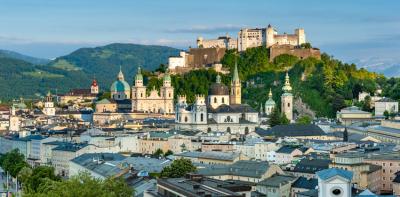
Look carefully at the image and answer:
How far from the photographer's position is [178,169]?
58531 millimetres

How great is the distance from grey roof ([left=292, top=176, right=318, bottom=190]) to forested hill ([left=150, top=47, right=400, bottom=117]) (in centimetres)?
5221

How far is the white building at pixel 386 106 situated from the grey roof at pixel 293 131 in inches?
650

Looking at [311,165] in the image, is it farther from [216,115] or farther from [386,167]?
[216,115]

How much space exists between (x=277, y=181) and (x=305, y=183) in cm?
219

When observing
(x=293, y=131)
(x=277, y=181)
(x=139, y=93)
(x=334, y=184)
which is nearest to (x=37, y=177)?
(x=277, y=181)

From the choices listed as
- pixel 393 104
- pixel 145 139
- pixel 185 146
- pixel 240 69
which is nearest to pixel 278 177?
pixel 185 146

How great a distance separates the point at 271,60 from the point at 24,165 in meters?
45.9

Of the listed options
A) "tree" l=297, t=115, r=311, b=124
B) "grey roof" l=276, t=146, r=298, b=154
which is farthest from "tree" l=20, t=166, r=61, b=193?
"tree" l=297, t=115, r=311, b=124

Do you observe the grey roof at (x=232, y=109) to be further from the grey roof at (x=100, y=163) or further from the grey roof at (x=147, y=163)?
the grey roof at (x=147, y=163)

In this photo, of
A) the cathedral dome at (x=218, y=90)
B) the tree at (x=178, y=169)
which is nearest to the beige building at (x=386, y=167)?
the tree at (x=178, y=169)

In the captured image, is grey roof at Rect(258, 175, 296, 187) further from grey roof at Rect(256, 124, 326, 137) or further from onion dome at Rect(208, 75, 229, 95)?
onion dome at Rect(208, 75, 229, 95)

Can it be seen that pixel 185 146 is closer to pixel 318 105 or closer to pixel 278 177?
pixel 278 177

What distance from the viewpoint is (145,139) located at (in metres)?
85.8

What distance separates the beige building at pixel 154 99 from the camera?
111500mm
